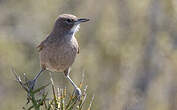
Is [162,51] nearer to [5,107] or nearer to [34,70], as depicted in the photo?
[34,70]

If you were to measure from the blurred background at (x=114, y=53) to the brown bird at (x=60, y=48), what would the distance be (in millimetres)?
5402

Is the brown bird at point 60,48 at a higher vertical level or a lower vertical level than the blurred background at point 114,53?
higher

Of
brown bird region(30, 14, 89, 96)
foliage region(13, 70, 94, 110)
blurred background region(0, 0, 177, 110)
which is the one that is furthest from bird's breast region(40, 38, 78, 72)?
blurred background region(0, 0, 177, 110)

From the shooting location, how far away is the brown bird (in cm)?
697

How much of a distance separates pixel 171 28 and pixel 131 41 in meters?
1.56

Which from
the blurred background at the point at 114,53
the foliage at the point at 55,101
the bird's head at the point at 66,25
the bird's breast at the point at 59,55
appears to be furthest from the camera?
the blurred background at the point at 114,53

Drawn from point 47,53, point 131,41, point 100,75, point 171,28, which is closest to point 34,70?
point 100,75

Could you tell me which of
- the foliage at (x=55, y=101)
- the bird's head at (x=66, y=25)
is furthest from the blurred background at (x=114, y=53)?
the foliage at (x=55, y=101)

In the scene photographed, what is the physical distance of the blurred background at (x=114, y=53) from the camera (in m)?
14.3

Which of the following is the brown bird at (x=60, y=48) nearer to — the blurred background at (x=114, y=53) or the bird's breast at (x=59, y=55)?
the bird's breast at (x=59, y=55)

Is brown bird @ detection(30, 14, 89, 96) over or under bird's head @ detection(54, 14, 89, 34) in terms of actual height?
under

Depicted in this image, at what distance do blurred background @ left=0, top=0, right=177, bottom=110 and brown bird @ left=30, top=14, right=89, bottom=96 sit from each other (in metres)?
5.40

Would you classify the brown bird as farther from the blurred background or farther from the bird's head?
the blurred background

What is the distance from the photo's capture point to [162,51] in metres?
14.8
